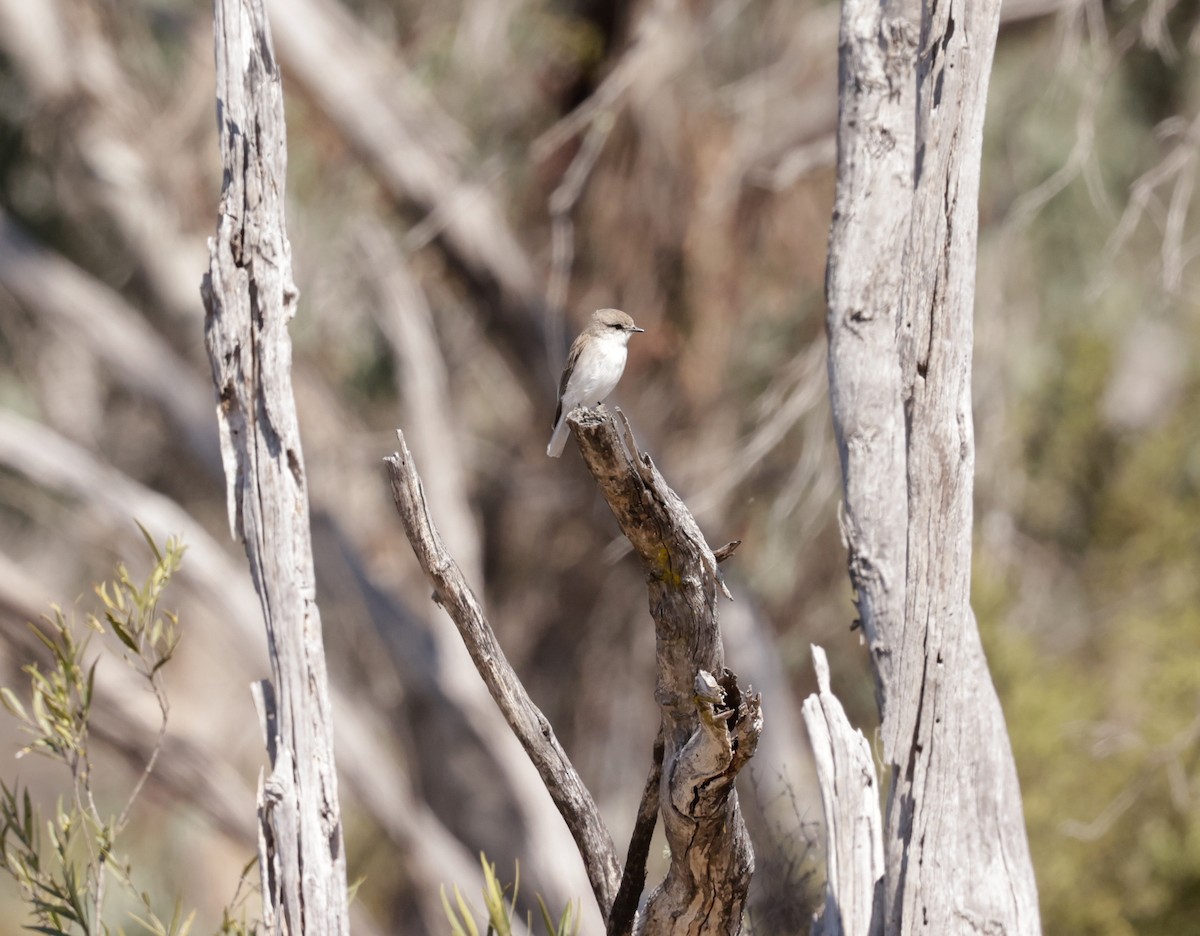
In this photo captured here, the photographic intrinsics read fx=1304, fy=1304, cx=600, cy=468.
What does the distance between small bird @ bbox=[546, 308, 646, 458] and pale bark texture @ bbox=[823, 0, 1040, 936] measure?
1.47 m

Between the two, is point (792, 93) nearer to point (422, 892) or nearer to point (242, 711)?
point (422, 892)

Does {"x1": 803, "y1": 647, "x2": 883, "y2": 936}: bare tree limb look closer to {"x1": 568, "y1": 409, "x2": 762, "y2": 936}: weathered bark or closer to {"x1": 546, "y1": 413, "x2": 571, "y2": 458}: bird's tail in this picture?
{"x1": 568, "y1": 409, "x2": 762, "y2": 936}: weathered bark

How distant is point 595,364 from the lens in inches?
182

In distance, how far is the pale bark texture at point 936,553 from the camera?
2.73 metres

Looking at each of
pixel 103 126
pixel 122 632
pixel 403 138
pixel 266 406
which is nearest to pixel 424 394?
pixel 403 138

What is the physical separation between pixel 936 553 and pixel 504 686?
0.95 meters

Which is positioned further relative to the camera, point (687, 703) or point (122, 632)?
point (122, 632)

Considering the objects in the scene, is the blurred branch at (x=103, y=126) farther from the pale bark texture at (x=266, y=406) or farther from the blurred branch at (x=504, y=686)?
the blurred branch at (x=504, y=686)

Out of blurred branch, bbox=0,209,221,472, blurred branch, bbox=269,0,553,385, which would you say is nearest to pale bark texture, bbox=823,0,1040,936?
blurred branch, bbox=269,0,553,385

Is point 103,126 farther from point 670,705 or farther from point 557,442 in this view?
point 670,705

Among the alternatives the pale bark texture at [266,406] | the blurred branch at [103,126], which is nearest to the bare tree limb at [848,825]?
the pale bark texture at [266,406]

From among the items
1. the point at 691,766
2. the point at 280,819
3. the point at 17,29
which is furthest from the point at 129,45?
the point at 691,766

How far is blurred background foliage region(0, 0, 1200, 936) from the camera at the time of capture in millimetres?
7785

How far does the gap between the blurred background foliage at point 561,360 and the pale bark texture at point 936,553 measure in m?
3.57
